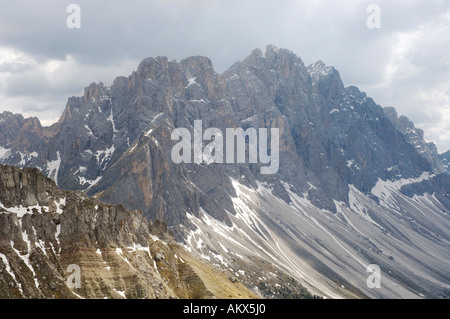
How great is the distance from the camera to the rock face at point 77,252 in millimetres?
128250

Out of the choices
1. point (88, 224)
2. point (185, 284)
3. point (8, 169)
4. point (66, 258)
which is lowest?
point (185, 284)

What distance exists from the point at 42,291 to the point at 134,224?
5378 cm

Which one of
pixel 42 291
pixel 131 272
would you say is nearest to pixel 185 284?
pixel 131 272

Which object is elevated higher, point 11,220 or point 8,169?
point 8,169

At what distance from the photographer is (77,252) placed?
463ft

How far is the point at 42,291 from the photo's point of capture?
125 meters

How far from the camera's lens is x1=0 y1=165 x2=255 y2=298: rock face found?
128m
